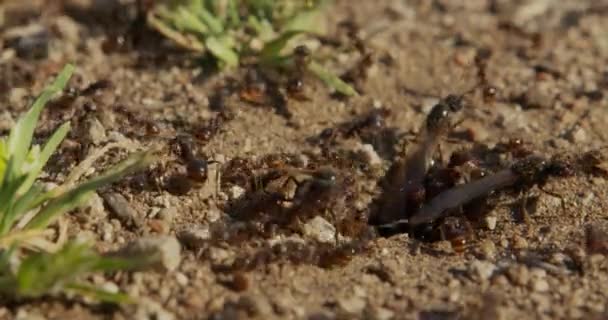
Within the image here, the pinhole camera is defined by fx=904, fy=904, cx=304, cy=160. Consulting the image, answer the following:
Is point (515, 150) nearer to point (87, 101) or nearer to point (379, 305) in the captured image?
point (379, 305)

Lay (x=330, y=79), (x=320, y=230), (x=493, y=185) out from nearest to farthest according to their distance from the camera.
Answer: (x=320, y=230) → (x=493, y=185) → (x=330, y=79)

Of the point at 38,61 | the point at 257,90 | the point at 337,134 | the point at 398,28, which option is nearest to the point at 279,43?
the point at 257,90

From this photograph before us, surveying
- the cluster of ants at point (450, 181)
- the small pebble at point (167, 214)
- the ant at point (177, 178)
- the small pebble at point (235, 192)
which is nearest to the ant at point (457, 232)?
the cluster of ants at point (450, 181)

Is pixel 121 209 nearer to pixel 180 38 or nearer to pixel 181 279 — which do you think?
pixel 181 279

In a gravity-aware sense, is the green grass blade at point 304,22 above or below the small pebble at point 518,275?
above

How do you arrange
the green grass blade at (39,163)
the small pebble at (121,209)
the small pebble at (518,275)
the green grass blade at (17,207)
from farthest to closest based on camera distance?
the small pebble at (121,209) < the small pebble at (518,275) < the green grass blade at (39,163) < the green grass blade at (17,207)

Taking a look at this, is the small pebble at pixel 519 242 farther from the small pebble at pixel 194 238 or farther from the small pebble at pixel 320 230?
the small pebble at pixel 194 238

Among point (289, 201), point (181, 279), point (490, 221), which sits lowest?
point (181, 279)

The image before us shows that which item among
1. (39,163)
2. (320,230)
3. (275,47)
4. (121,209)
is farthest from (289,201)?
(275,47)
